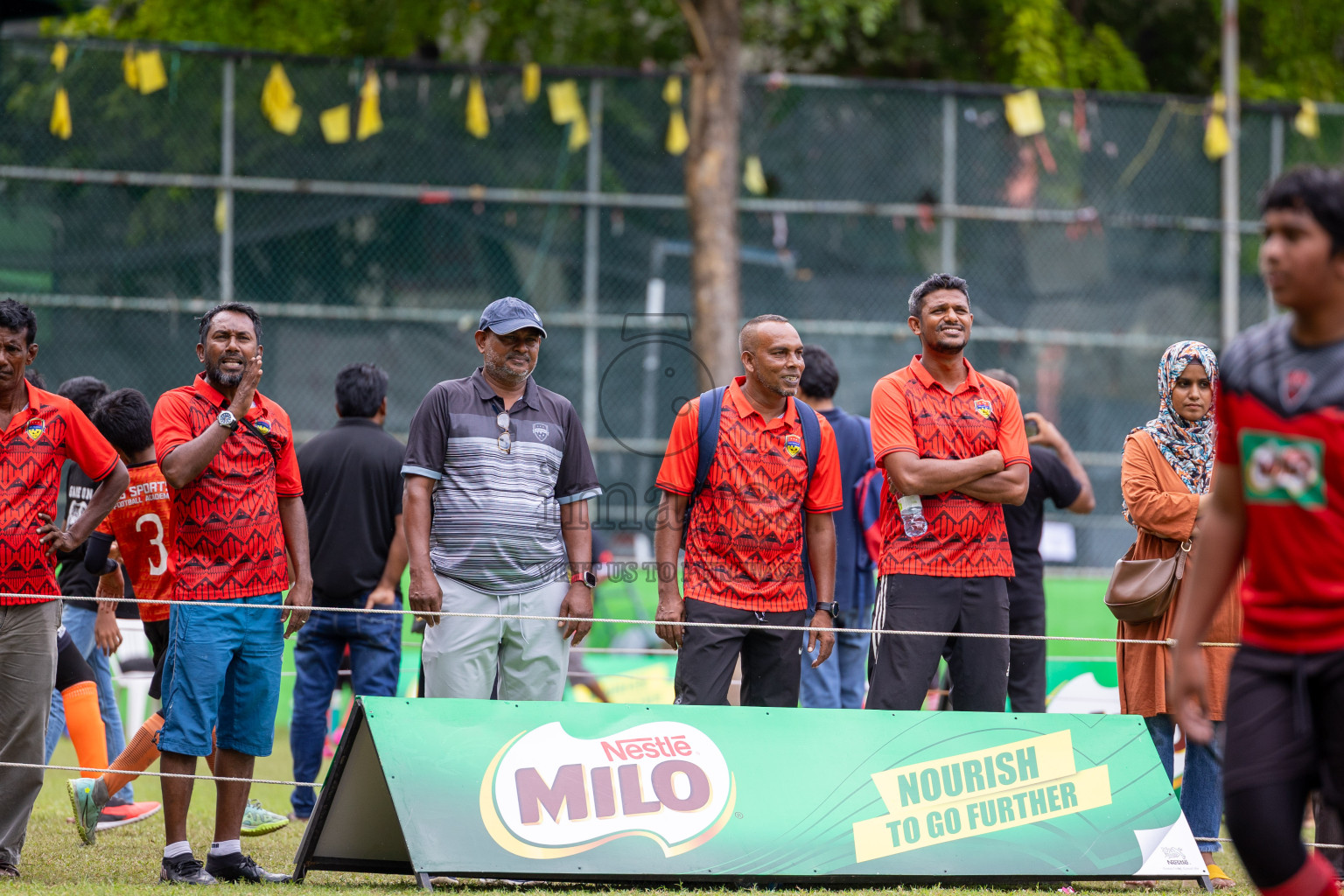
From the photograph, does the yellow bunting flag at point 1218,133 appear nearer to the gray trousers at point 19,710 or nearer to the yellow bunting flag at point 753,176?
the yellow bunting flag at point 753,176

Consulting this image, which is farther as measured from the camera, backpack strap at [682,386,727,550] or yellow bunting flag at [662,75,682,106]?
yellow bunting flag at [662,75,682,106]

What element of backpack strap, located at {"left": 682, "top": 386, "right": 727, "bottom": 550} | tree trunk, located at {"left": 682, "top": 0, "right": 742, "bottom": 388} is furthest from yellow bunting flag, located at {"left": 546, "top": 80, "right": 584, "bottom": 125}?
backpack strap, located at {"left": 682, "top": 386, "right": 727, "bottom": 550}

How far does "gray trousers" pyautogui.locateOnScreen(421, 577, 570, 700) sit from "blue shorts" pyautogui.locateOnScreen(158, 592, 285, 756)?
61 cm

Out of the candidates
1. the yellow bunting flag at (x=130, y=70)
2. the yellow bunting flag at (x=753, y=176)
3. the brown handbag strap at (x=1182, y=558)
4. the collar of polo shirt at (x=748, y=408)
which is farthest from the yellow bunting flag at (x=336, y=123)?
the brown handbag strap at (x=1182, y=558)

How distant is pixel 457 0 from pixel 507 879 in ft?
44.1

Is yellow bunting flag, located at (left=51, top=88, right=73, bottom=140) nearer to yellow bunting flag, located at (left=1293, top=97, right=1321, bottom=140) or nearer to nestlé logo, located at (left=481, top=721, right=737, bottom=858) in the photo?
nestlé logo, located at (left=481, top=721, right=737, bottom=858)

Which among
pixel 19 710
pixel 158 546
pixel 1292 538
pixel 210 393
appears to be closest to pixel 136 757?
pixel 19 710

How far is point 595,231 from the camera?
503 inches

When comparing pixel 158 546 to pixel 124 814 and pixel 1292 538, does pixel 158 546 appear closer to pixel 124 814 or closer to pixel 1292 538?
pixel 124 814

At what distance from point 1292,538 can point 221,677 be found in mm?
3788

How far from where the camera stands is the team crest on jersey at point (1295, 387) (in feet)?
10.1

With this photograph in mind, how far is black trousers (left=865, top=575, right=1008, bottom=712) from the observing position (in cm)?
543

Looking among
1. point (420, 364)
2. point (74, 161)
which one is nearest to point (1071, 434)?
point (420, 364)

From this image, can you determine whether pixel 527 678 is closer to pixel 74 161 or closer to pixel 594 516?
pixel 594 516
